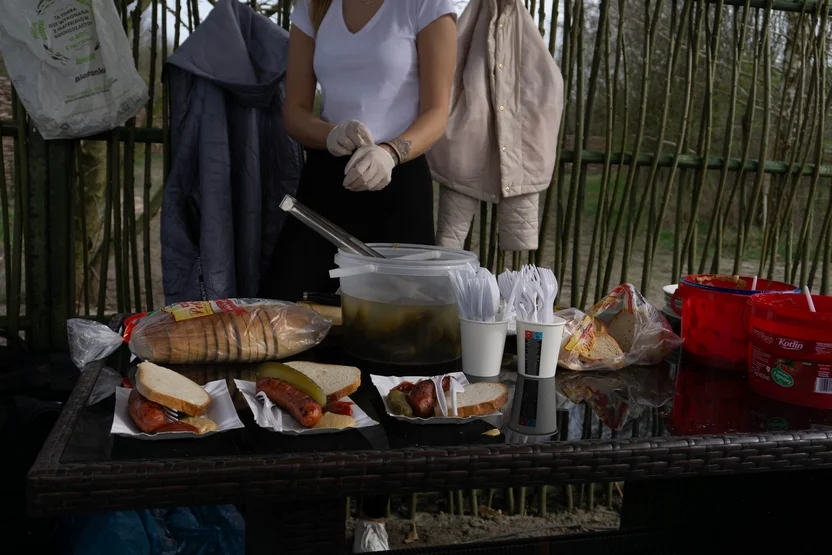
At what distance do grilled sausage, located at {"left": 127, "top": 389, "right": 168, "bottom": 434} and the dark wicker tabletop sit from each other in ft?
0.07

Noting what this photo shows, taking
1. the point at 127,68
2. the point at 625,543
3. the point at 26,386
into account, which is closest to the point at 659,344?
the point at 625,543

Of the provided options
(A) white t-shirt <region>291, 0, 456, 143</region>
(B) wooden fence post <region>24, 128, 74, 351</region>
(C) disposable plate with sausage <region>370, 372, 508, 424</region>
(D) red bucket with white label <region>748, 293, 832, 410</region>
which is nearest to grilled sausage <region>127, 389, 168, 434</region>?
(C) disposable plate with sausage <region>370, 372, 508, 424</region>

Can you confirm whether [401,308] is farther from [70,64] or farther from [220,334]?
[70,64]

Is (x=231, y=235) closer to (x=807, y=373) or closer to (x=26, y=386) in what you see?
(x=26, y=386)

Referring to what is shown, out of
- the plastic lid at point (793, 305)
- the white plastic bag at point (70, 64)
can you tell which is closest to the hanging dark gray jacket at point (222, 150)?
the white plastic bag at point (70, 64)

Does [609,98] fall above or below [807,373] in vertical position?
above

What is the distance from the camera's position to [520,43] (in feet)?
6.89

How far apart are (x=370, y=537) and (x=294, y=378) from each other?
3.53 ft

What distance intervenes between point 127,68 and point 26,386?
35.3 inches

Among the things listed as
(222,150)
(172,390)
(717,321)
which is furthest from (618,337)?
(222,150)

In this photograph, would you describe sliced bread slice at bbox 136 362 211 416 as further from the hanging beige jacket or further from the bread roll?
the hanging beige jacket

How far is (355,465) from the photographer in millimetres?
769

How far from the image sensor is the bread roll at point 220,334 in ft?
3.49

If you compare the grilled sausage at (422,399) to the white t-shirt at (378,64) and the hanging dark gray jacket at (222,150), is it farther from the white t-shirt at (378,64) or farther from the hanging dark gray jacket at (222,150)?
the hanging dark gray jacket at (222,150)
